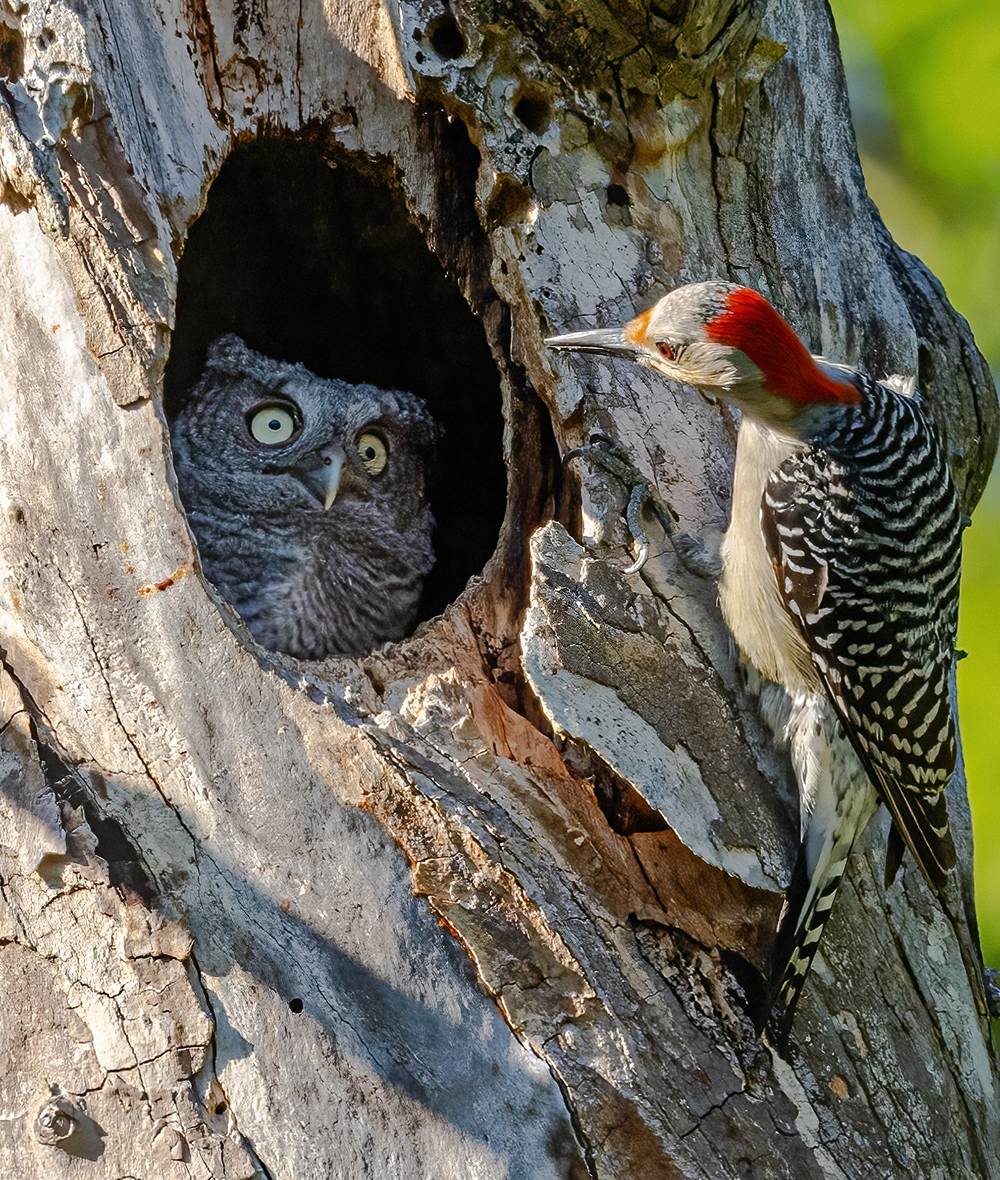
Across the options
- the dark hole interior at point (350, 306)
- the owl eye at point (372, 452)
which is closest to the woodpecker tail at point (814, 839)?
the dark hole interior at point (350, 306)

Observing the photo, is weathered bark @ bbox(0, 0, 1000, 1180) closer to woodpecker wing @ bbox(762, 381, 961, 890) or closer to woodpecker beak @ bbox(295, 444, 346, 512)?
woodpecker wing @ bbox(762, 381, 961, 890)

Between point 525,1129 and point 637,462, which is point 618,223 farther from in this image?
point 525,1129

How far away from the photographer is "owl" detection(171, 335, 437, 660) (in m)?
4.19

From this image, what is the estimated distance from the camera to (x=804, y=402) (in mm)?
2990

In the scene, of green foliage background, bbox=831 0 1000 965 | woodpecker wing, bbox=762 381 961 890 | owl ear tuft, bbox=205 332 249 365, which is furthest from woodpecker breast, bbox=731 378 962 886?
owl ear tuft, bbox=205 332 249 365

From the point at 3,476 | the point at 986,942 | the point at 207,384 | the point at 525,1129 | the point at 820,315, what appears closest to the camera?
the point at 525,1129

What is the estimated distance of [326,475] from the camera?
4.15 metres

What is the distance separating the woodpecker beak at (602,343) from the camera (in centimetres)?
285

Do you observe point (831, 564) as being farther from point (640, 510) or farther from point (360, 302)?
point (360, 302)

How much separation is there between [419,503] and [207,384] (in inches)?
34.7

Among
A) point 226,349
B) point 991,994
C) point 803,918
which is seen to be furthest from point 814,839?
point 226,349

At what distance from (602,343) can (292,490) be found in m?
1.64

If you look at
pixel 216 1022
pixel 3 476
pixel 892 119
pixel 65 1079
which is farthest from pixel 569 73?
pixel 892 119

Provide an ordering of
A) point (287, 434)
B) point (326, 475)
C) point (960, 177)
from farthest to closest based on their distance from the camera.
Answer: point (960, 177), point (287, 434), point (326, 475)
